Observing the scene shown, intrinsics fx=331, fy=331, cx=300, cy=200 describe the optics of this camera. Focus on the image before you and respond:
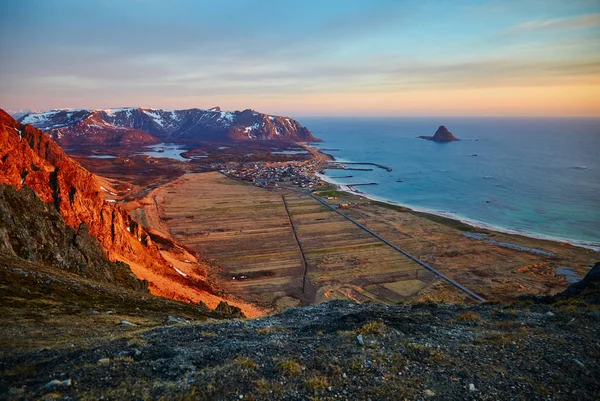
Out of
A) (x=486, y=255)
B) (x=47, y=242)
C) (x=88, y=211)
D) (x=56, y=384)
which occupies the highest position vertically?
(x=56, y=384)

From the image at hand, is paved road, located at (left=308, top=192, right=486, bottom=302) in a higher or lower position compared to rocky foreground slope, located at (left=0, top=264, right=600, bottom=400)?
lower

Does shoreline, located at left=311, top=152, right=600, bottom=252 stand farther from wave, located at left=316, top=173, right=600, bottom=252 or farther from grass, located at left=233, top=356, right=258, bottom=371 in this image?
grass, located at left=233, top=356, right=258, bottom=371

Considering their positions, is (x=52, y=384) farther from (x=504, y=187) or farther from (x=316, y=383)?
(x=504, y=187)

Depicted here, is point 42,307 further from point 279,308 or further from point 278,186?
point 278,186

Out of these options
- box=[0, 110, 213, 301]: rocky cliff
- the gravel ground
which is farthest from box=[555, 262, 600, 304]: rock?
box=[0, 110, 213, 301]: rocky cliff

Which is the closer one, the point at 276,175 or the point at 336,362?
the point at 336,362

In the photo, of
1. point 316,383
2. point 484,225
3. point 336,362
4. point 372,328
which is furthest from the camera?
point 484,225

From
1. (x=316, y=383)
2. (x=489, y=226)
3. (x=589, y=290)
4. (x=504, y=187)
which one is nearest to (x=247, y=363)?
(x=316, y=383)
